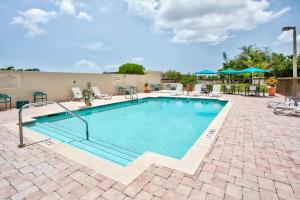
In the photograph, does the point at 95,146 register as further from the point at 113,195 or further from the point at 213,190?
the point at 213,190

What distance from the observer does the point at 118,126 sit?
6617mm

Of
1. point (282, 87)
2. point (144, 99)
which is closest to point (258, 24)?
point (282, 87)

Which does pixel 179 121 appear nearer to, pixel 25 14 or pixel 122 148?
pixel 122 148

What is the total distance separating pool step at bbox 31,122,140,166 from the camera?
3872 millimetres

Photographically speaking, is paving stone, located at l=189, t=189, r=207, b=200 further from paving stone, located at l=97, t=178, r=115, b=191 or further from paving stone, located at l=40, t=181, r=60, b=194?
paving stone, located at l=40, t=181, r=60, b=194

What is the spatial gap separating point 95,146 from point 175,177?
268 centimetres

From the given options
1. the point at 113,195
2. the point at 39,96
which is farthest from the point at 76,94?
the point at 113,195

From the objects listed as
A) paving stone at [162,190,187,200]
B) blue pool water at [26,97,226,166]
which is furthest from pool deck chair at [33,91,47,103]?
paving stone at [162,190,187,200]

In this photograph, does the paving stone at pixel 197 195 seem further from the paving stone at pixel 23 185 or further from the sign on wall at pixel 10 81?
the sign on wall at pixel 10 81

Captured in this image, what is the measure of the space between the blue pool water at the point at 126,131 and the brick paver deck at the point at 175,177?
1.15m

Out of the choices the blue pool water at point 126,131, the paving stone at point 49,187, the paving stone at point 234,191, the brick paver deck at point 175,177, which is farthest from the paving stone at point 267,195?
the paving stone at point 49,187

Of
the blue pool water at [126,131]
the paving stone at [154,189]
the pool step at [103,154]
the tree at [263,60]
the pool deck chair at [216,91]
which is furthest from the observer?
the tree at [263,60]

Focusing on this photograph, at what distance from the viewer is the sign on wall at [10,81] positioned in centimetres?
842

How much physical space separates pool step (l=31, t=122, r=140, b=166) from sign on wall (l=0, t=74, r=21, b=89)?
4.27 meters
